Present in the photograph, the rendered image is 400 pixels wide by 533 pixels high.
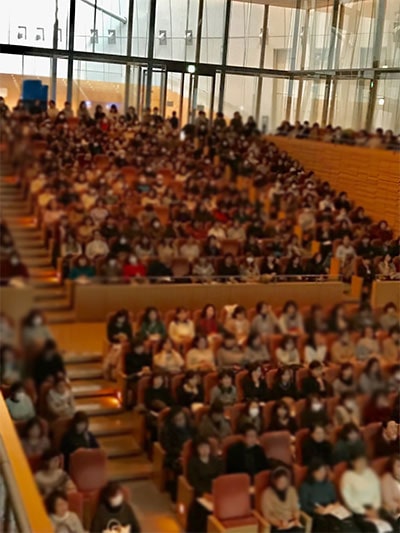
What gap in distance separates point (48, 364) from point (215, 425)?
319mm

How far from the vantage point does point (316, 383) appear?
1190mm

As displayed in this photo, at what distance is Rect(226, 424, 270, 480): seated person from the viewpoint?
1.15 m

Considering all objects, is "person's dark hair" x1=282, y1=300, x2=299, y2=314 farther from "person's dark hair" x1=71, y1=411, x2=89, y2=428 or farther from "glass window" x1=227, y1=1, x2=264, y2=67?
"glass window" x1=227, y1=1, x2=264, y2=67

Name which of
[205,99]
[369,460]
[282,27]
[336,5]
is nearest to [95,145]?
[205,99]

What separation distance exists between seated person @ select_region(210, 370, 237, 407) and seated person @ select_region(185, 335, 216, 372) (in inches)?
2.3

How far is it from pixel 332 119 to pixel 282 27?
28.5 inches

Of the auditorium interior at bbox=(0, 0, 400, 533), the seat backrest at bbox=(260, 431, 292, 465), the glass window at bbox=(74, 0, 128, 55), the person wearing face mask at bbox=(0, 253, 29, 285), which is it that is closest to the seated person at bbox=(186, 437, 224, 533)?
the auditorium interior at bbox=(0, 0, 400, 533)

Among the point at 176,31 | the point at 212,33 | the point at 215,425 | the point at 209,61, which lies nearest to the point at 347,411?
the point at 215,425

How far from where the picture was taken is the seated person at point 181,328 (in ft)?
3.58

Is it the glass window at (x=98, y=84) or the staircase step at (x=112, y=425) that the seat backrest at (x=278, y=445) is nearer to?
the staircase step at (x=112, y=425)

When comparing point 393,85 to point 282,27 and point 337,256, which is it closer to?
point 282,27

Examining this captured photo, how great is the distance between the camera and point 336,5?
93.8 inches

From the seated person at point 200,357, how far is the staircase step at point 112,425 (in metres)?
0.15

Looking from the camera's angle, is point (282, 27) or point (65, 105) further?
point (282, 27)
